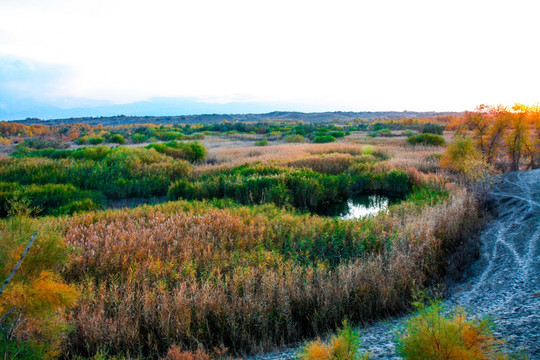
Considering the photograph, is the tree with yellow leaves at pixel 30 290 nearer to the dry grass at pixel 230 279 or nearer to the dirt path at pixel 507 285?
the dry grass at pixel 230 279

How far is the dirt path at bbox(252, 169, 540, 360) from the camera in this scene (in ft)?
10.7

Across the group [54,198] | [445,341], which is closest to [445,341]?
[445,341]

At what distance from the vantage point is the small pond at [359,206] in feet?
39.7

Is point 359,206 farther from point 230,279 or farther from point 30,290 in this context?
point 30,290

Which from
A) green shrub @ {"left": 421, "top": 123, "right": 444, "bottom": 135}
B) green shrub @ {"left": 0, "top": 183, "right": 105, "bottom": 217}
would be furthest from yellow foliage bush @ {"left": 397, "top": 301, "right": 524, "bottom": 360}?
green shrub @ {"left": 421, "top": 123, "right": 444, "bottom": 135}

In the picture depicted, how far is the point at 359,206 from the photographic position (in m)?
13.1

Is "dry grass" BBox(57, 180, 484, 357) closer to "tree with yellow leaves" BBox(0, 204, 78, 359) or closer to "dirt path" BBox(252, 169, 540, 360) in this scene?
"dirt path" BBox(252, 169, 540, 360)

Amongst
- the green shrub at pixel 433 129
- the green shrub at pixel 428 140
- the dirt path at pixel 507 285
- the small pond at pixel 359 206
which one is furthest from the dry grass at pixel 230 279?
the green shrub at pixel 433 129

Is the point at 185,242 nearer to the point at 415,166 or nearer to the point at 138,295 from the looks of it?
the point at 138,295

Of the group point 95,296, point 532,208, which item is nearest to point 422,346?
point 95,296

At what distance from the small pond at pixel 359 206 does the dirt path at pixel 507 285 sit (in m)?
4.46

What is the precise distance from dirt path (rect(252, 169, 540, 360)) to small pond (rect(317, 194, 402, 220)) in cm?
446

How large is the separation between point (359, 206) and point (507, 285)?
8.57 metres

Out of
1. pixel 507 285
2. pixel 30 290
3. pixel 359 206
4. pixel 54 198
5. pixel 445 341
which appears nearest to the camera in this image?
pixel 445 341
